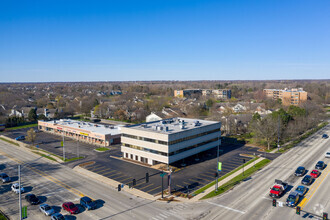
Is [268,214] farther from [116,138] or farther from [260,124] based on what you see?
[116,138]

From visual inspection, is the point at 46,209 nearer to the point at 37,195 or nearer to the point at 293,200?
the point at 37,195

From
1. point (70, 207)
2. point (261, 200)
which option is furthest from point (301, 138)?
point (70, 207)

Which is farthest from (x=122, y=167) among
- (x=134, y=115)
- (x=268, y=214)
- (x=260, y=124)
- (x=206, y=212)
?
(x=134, y=115)

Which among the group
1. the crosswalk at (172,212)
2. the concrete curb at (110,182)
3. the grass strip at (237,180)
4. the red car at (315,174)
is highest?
the red car at (315,174)

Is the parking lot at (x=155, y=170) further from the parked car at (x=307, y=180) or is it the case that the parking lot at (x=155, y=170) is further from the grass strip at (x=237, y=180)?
the parked car at (x=307, y=180)

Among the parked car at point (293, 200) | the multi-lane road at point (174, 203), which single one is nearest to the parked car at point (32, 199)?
the multi-lane road at point (174, 203)

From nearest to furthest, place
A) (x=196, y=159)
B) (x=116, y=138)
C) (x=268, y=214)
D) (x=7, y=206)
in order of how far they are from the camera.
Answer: (x=268, y=214) → (x=7, y=206) → (x=196, y=159) → (x=116, y=138)

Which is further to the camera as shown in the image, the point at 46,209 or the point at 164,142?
the point at 164,142
